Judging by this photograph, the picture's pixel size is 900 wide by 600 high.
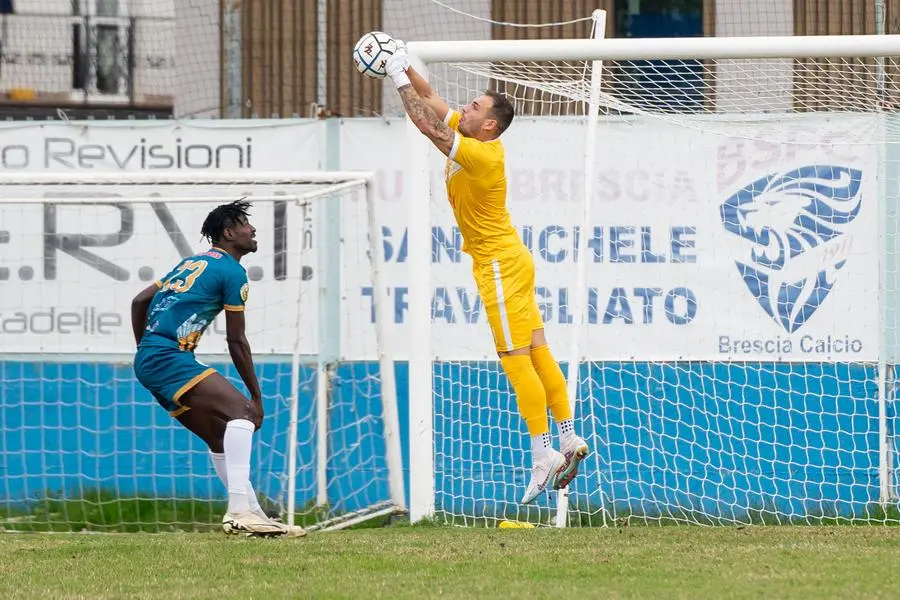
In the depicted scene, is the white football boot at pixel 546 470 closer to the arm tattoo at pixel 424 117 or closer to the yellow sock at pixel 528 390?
the yellow sock at pixel 528 390

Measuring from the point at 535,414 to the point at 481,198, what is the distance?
3.98ft

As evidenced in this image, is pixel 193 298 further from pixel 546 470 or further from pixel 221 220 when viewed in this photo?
pixel 546 470

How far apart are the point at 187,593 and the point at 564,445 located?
266 centimetres

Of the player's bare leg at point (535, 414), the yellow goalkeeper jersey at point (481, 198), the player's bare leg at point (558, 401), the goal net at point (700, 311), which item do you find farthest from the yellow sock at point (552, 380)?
Result: the goal net at point (700, 311)

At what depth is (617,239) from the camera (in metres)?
10.9

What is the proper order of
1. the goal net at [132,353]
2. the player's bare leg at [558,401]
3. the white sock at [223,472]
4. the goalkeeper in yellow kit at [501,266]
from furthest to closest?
the goal net at [132,353] → the white sock at [223,472] → the player's bare leg at [558,401] → the goalkeeper in yellow kit at [501,266]

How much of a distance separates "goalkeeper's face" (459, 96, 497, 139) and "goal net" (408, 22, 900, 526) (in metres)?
2.57

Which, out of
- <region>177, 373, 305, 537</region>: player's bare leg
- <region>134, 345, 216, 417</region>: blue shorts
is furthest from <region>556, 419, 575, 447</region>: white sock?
<region>134, 345, 216, 417</region>: blue shorts

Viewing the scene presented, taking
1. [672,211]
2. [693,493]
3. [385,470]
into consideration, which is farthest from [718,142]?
[385,470]

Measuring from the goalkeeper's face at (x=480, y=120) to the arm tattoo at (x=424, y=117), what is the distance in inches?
12.6

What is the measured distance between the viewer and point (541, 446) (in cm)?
803

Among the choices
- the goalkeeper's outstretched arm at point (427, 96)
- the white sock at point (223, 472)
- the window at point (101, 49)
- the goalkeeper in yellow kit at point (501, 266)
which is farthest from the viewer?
the window at point (101, 49)

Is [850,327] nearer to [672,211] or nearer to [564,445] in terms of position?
[672,211]

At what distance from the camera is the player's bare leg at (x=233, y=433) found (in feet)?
26.6
